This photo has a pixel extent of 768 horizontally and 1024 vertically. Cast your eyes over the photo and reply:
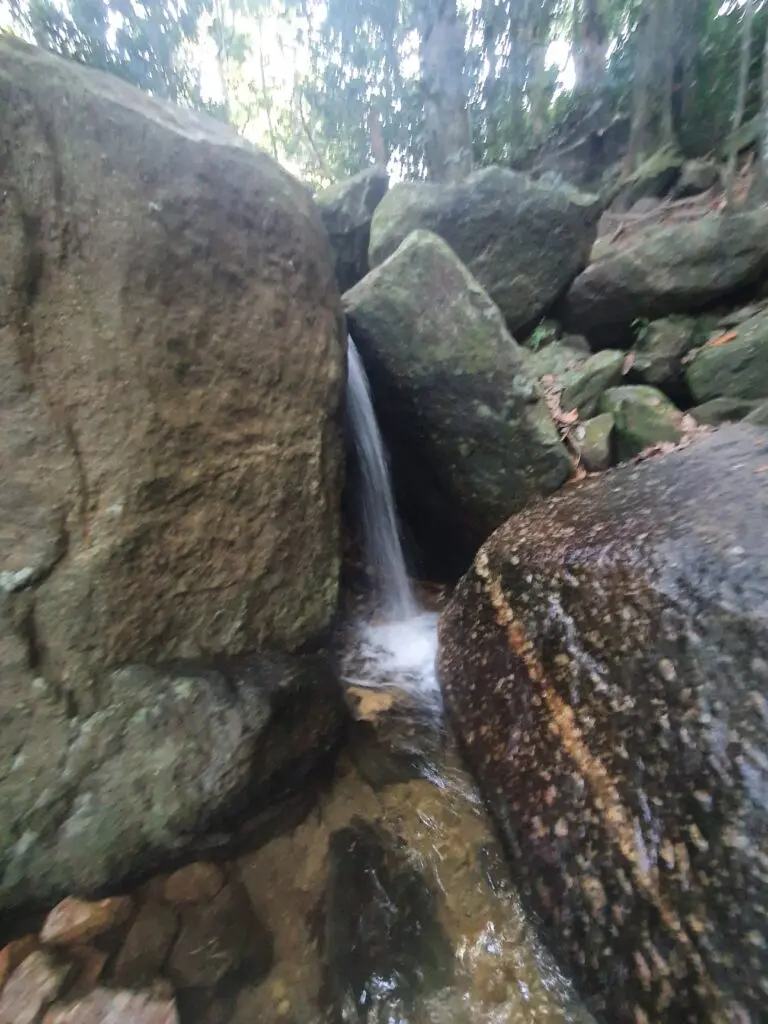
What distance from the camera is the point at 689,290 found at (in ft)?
17.9

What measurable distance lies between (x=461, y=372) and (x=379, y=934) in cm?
376

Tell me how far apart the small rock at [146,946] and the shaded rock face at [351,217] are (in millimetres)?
7150

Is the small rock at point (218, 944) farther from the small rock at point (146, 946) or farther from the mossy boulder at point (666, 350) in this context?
the mossy boulder at point (666, 350)

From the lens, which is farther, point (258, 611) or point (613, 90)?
point (613, 90)

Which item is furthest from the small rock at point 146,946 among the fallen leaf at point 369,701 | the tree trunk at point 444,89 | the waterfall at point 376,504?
the tree trunk at point 444,89

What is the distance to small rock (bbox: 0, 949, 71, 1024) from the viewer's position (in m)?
2.08

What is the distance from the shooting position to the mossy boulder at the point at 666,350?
5238 millimetres

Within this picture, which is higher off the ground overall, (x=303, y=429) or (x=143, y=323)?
(x=143, y=323)

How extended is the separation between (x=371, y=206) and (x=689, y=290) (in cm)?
446

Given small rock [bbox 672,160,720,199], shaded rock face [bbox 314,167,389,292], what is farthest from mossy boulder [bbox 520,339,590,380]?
small rock [bbox 672,160,720,199]

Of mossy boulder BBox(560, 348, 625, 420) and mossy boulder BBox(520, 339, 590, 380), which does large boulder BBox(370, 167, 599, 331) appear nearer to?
mossy boulder BBox(520, 339, 590, 380)

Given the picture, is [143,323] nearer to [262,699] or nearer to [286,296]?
[286,296]

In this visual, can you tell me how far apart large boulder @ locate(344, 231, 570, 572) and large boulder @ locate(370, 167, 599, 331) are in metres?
1.91

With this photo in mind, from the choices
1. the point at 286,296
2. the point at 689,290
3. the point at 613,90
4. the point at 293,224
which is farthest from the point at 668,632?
the point at 613,90
